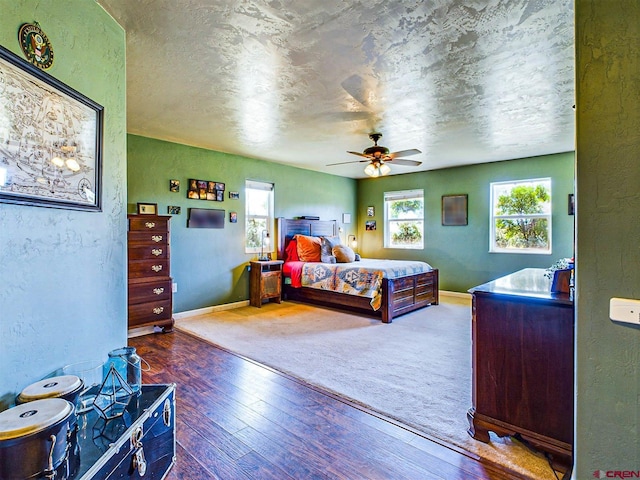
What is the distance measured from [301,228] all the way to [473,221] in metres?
3.25

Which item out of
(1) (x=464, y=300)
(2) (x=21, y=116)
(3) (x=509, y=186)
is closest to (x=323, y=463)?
(2) (x=21, y=116)

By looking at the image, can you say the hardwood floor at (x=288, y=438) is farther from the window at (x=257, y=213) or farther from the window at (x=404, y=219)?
the window at (x=404, y=219)

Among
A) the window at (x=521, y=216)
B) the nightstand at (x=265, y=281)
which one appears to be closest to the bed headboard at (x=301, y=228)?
the nightstand at (x=265, y=281)

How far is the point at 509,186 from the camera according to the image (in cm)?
584

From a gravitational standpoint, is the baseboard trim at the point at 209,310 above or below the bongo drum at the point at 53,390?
below

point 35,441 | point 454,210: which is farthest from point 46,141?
A: point 454,210

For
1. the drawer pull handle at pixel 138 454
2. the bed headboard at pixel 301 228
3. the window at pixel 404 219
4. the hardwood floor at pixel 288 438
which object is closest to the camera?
the drawer pull handle at pixel 138 454

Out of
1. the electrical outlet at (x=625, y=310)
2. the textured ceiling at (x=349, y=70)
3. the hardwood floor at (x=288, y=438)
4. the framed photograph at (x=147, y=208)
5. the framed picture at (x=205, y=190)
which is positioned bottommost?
the hardwood floor at (x=288, y=438)

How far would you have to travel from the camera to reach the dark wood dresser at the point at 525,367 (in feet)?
5.52

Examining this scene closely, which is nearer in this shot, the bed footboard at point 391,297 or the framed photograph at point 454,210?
the bed footboard at point 391,297

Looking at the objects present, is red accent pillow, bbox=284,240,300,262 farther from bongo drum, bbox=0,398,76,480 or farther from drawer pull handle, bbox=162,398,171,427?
bongo drum, bbox=0,398,76,480

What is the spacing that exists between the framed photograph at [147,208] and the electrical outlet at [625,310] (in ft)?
15.2

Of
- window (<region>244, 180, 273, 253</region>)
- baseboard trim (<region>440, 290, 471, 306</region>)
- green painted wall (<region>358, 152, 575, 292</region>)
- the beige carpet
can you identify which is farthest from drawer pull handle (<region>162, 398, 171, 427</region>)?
green painted wall (<region>358, 152, 575, 292</region>)

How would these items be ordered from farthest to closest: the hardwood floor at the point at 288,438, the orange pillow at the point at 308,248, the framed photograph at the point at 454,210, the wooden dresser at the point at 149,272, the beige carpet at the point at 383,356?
the framed photograph at the point at 454,210 → the orange pillow at the point at 308,248 → the wooden dresser at the point at 149,272 → the beige carpet at the point at 383,356 → the hardwood floor at the point at 288,438
